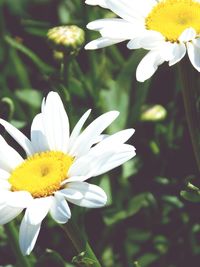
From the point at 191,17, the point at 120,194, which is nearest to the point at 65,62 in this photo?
→ the point at 191,17

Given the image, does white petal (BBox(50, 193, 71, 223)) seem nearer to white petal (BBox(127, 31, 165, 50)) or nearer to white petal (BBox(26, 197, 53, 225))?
white petal (BBox(26, 197, 53, 225))

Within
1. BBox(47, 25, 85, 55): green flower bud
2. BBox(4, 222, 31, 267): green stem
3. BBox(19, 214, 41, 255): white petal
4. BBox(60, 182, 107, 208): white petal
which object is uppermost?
BBox(47, 25, 85, 55): green flower bud

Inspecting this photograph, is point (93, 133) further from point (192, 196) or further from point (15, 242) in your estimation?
point (15, 242)

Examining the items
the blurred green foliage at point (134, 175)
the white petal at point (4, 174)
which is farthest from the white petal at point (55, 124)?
the blurred green foliage at point (134, 175)

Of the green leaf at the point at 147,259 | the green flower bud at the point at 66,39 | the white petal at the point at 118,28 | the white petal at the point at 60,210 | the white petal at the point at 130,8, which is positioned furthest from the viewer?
the green leaf at the point at 147,259

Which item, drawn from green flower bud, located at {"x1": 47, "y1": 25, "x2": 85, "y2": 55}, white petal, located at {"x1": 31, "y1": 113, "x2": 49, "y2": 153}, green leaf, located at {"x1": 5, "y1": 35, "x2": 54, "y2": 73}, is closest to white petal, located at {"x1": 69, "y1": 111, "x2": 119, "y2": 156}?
white petal, located at {"x1": 31, "y1": 113, "x2": 49, "y2": 153}

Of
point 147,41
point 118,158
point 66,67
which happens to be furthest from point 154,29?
point 118,158

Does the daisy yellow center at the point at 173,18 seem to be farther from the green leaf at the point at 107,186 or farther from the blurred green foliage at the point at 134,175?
the green leaf at the point at 107,186

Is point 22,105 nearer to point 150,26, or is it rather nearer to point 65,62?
point 65,62
